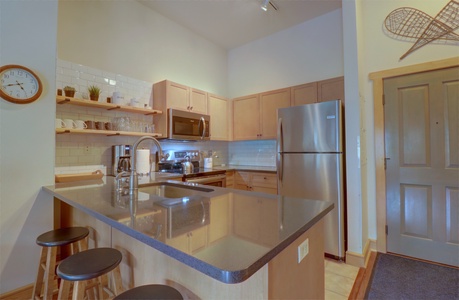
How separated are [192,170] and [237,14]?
2469 millimetres

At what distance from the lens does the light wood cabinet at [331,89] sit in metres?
3.00

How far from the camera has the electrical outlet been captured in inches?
37.9

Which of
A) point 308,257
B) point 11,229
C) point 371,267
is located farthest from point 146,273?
point 371,267

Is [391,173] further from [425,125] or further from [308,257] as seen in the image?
[308,257]

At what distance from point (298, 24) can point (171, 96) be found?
96.4 inches

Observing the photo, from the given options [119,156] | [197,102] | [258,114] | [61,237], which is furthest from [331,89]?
[61,237]

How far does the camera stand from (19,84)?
1672 mm

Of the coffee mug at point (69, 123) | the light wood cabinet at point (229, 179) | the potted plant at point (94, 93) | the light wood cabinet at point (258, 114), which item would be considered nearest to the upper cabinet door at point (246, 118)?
the light wood cabinet at point (258, 114)

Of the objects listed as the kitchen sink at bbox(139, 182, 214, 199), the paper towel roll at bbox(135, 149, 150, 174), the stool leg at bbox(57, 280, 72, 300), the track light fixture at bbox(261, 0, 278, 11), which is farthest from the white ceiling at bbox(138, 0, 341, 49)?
the stool leg at bbox(57, 280, 72, 300)

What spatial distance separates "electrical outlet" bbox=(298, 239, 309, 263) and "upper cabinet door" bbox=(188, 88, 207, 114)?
277cm

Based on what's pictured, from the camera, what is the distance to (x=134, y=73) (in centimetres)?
308

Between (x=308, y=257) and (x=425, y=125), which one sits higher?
(x=425, y=125)

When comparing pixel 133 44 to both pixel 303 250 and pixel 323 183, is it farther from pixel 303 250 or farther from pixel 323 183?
pixel 303 250

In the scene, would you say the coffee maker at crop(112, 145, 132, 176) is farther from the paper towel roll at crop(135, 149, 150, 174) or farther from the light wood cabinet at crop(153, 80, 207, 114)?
the light wood cabinet at crop(153, 80, 207, 114)
